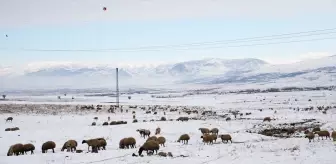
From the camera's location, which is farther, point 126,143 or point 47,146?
point 126,143

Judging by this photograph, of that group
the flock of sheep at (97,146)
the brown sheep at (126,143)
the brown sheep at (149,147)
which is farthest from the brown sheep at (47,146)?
the brown sheep at (149,147)

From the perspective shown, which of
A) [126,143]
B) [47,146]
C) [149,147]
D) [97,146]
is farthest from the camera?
[126,143]

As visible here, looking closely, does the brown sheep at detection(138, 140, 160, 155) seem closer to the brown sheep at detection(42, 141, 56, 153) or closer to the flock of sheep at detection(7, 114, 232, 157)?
the flock of sheep at detection(7, 114, 232, 157)

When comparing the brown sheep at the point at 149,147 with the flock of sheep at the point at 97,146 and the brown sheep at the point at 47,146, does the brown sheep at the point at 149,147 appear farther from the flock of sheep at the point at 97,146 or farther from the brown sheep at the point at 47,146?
the brown sheep at the point at 47,146

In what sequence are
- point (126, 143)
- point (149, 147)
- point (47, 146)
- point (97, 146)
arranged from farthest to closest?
1. point (126, 143)
2. point (97, 146)
3. point (47, 146)
4. point (149, 147)

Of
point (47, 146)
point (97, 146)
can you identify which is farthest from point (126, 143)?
point (47, 146)

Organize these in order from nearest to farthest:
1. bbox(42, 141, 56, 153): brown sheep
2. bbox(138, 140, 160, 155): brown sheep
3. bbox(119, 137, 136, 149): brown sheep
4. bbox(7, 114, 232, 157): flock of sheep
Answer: bbox(138, 140, 160, 155): brown sheep, bbox(7, 114, 232, 157): flock of sheep, bbox(42, 141, 56, 153): brown sheep, bbox(119, 137, 136, 149): brown sheep

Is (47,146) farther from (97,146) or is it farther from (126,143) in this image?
(126,143)

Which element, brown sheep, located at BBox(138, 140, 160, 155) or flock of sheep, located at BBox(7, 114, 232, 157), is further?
flock of sheep, located at BBox(7, 114, 232, 157)

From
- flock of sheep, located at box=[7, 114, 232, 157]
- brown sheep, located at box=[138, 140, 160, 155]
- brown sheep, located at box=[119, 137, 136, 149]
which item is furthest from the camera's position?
brown sheep, located at box=[119, 137, 136, 149]

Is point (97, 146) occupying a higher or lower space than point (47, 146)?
lower

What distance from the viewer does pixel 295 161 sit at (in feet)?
64.8

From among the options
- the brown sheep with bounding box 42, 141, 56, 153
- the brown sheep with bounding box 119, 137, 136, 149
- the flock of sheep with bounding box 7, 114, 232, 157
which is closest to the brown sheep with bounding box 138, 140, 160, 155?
the flock of sheep with bounding box 7, 114, 232, 157

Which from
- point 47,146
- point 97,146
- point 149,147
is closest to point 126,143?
point 97,146
